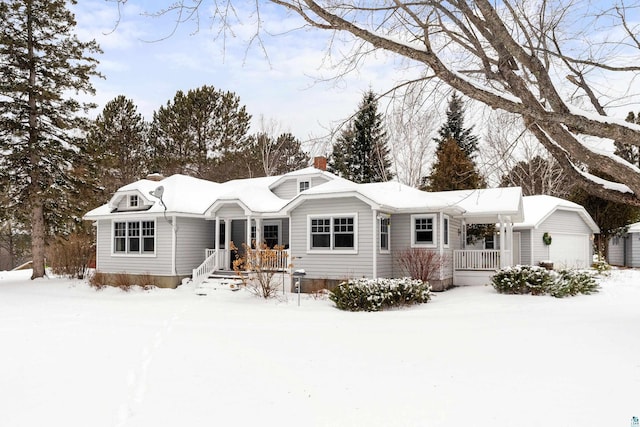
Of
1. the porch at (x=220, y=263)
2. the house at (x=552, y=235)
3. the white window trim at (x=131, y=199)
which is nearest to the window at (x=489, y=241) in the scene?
the house at (x=552, y=235)

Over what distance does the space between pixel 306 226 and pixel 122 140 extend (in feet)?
69.8

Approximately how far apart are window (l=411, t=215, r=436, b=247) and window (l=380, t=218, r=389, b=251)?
2.84 ft

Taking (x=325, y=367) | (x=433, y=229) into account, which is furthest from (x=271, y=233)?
(x=325, y=367)

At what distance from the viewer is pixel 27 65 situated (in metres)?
22.7

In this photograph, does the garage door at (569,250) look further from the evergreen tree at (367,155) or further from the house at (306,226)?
the evergreen tree at (367,155)

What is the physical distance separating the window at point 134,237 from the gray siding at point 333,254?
20.3ft

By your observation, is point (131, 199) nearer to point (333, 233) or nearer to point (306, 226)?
point (306, 226)

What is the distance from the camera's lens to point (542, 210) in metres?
24.0

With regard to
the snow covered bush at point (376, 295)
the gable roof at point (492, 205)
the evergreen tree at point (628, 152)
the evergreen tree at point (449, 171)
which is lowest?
the snow covered bush at point (376, 295)

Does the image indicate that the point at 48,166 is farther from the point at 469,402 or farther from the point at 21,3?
the point at 469,402

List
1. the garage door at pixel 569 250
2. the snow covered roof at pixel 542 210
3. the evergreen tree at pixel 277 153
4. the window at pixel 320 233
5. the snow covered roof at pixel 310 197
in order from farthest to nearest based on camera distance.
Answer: the evergreen tree at pixel 277 153, the garage door at pixel 569 250, the snow covered roof at pixel 542 210, the window at pixel 320 233, the snow covered roof at pixel 310 197

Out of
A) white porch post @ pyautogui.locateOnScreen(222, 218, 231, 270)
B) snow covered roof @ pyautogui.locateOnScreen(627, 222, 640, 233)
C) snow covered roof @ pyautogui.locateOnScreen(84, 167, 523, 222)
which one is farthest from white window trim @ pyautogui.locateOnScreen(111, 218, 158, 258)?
snow covered roof @ pyautogui.locateOnScreen(627, 222, 640, 233)

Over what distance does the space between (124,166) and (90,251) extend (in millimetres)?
12382

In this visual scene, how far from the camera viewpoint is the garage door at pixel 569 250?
24.9 metres
